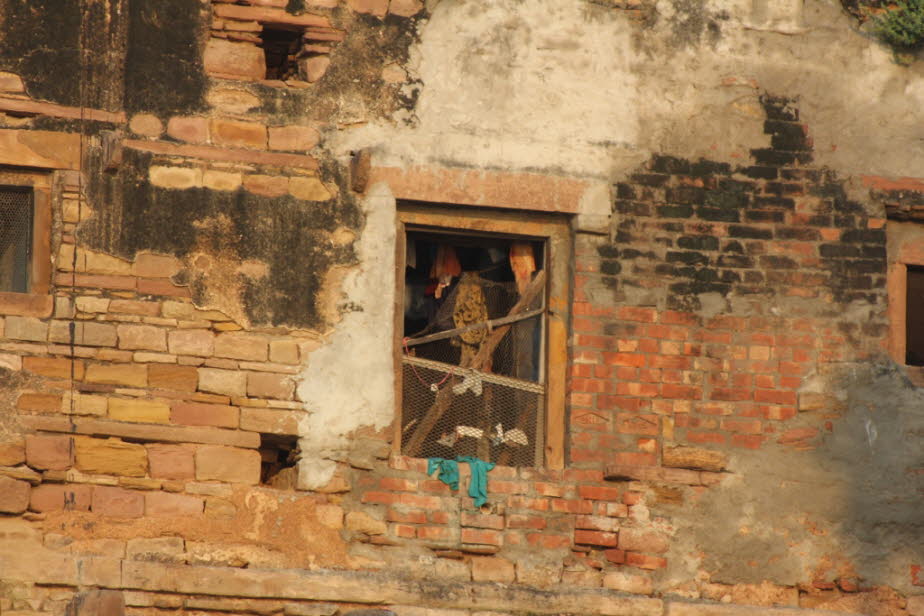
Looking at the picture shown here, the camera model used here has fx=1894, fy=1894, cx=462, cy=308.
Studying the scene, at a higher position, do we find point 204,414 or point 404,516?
point 204,414

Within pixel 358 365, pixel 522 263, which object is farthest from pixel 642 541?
pixel 358 365

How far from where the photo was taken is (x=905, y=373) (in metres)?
9.96

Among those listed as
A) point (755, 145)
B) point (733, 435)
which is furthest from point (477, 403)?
point (755, 145)

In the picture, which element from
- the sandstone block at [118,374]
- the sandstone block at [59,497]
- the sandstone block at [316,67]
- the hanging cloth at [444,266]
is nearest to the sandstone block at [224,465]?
the sandstone block at [118,374]

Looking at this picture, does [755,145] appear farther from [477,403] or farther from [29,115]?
[29,115]

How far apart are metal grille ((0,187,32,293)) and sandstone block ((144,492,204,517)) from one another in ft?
3.89

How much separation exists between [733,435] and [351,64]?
2.72 meters

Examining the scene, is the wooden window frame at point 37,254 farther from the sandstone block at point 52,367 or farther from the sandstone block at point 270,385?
the sandstone block at point 270,385

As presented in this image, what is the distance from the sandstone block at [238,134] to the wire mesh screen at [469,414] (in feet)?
4.36

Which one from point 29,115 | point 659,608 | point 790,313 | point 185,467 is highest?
point 29,115

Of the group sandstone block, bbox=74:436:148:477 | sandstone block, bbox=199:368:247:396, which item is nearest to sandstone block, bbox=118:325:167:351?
sandstone block, bbox=199:368:247:396

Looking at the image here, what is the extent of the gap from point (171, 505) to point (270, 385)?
76 cm

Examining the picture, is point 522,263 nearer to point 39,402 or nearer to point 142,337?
point 142,337

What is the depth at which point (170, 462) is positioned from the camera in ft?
29.9
